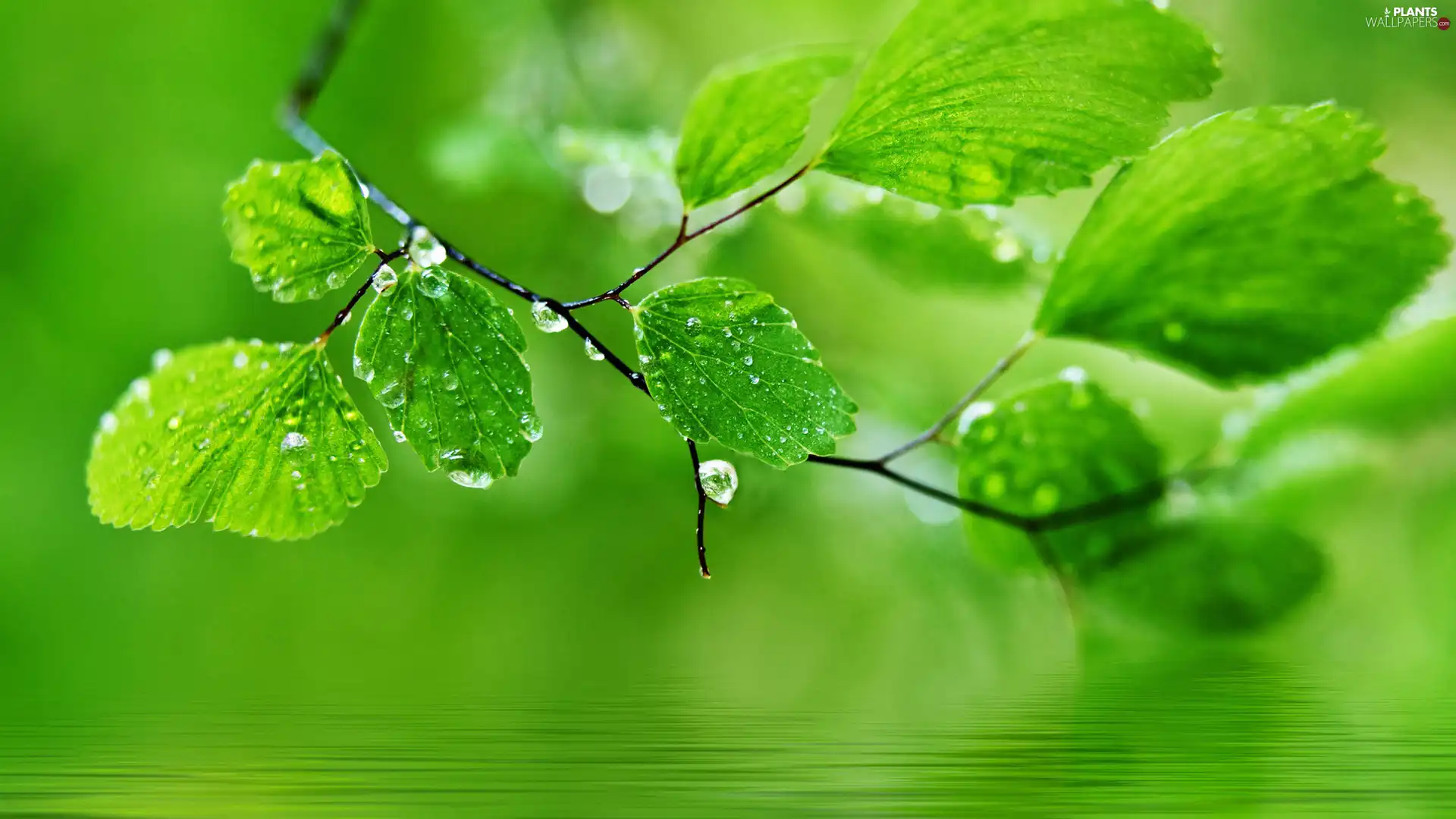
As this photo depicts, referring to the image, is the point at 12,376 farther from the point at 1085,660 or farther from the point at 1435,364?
the point at 1435,364

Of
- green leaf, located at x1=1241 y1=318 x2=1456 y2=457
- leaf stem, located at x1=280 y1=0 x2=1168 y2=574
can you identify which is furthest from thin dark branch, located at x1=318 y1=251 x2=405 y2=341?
green leaf, located at x1=1241 y1=318 x2=1456 y2=457

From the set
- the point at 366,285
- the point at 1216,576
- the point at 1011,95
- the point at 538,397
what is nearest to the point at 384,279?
the point at 366,285

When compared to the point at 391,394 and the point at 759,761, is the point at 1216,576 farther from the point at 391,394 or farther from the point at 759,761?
the point at 391,394

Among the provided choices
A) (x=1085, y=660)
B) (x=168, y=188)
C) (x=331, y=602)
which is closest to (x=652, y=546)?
(x=331, y=602)

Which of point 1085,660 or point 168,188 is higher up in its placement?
point 168,188

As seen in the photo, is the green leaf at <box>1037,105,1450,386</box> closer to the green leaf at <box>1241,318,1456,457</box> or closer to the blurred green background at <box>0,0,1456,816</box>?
the green leaf at <box>1241,318,1456,457</box>

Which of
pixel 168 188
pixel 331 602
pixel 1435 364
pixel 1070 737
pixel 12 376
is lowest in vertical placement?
pixel 1070 737
